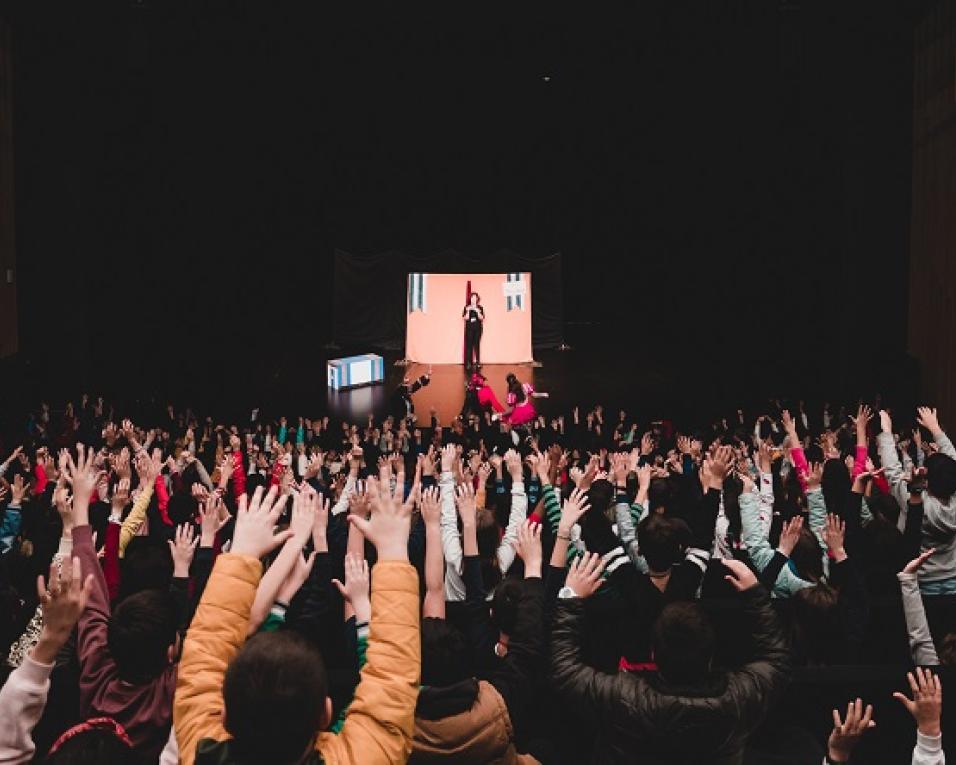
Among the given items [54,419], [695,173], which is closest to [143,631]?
[54,419]

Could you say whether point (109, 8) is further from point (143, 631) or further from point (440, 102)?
point (143, 631)

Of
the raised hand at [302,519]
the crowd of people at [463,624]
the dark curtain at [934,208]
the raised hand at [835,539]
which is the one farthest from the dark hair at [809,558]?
the dark curtain at [934,208]

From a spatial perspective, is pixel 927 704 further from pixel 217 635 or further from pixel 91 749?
pixel 91 749

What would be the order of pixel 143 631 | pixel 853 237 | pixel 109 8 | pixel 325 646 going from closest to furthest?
pixel 143 631 → pixel 325 646 → pixel 109 8 → pixel 853 237

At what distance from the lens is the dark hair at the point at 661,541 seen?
3.92 meters

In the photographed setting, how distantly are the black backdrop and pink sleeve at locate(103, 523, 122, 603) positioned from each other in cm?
1837

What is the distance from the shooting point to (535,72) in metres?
17.8

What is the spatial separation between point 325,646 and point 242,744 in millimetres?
1813

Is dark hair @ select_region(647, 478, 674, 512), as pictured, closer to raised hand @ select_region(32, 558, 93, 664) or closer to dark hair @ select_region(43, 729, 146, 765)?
raised hand @ select_region(32, 558, 93, 664)

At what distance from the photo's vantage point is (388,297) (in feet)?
74.1

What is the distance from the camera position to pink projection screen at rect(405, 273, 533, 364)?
21.0 meters

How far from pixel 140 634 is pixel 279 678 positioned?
901 millimetres

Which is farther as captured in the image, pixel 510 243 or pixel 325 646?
pixel 510 243

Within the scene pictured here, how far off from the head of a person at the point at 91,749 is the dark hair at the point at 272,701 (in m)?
0.24
